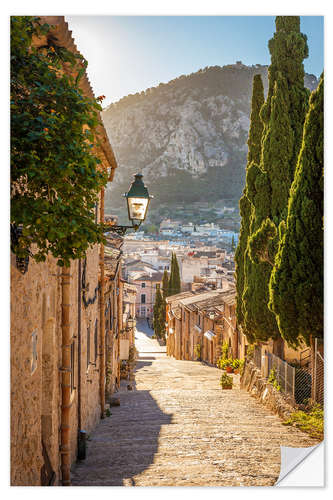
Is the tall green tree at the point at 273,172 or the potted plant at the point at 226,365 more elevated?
the tall green tree at the point at 273,172

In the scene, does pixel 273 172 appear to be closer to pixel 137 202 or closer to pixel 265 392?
pixel 265 392

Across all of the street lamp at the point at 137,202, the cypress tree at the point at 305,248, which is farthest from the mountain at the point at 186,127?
the street lamp at the point at 137,202

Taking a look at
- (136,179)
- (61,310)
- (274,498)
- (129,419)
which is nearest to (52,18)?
(136,179)

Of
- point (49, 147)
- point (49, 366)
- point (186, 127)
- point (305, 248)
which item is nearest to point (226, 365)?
point (186, 127)

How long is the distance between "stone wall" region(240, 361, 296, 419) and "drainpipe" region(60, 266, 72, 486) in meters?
3.66

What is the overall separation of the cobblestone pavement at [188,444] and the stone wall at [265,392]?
0.55ft

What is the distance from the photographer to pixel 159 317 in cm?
3872

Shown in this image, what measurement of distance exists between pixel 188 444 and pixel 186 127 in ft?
51.9

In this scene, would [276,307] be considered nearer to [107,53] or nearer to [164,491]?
[164,491]

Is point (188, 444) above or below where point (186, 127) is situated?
below

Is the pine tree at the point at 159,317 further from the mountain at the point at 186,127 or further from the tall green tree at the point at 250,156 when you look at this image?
the tall green tree at the point at 250,156

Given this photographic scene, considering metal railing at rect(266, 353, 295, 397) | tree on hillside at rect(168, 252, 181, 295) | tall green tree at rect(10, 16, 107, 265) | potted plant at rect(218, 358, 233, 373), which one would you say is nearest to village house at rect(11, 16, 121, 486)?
tall green tree at rect(10, 16, 107, 265)

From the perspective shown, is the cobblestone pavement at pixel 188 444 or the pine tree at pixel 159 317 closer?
the cobblestone pavement at pixel 188 444

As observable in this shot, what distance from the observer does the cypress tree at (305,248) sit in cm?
582
